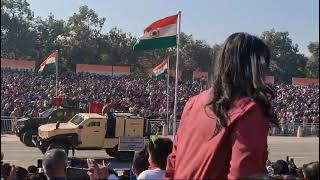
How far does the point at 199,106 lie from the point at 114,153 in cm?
1775

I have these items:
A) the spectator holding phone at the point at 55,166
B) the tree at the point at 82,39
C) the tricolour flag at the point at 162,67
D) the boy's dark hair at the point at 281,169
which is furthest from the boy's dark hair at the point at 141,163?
the tree at the point at 82,39

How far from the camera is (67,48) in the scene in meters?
76.9

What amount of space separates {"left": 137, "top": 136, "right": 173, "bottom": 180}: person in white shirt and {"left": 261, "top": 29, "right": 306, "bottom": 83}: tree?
9171cm

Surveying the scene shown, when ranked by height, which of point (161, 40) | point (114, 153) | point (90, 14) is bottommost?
point (114, 153)

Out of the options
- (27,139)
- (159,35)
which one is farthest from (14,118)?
(159,35)

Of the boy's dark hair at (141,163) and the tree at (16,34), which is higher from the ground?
the tree at (16,34)

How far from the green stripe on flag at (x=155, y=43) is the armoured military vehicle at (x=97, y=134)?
2.86 metres

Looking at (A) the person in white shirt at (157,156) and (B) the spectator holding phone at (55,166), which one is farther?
(A) the person in white shirt at (157,156)

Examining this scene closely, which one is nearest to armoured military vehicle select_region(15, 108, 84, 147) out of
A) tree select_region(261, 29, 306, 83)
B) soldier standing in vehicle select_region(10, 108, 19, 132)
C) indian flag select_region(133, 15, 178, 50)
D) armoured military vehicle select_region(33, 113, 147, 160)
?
armoured military vehicle select_region(33, 113, 147, 160)

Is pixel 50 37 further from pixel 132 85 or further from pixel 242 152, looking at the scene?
pixel 242 152

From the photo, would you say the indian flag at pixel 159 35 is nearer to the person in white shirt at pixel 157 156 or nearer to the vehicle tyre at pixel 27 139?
the vehicle tyre at pixel 27 139

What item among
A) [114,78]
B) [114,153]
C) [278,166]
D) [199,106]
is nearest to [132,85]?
[114,78]

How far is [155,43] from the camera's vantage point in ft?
59.7

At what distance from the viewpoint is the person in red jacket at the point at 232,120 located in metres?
2.41
